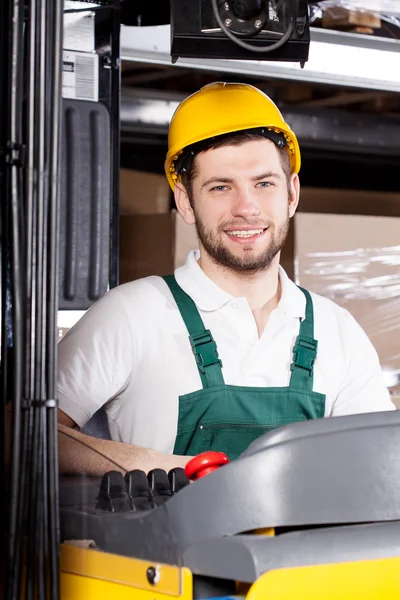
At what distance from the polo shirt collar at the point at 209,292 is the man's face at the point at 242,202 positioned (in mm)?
66

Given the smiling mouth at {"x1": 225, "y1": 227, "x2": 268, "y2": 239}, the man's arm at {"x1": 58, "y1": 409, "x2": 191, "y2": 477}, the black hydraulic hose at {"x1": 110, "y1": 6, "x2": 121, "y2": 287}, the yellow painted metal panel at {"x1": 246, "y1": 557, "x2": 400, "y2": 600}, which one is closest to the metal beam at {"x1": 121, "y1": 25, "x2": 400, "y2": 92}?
the black hydraulic hose at {"x1": 110, "y1": 6, "x2": 121, "y2": 287}

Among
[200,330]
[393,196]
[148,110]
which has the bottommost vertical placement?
[200,330]

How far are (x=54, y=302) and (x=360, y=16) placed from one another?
2126 millimetres

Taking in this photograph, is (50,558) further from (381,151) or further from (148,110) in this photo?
(381,151)

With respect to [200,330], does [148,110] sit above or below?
above

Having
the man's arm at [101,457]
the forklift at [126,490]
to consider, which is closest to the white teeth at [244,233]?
the man's arm at [101,457]

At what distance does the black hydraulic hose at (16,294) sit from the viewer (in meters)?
1.17

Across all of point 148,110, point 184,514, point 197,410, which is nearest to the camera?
point 184,514

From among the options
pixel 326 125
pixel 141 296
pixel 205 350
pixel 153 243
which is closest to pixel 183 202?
pixel 141 296

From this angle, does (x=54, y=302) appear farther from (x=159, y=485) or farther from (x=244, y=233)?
(x=244, y=233)

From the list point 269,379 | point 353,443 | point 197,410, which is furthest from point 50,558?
point 269,379

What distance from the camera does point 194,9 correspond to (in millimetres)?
1589

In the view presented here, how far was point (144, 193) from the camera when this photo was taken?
355cm

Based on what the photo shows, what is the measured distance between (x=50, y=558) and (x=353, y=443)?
0.41 metres
